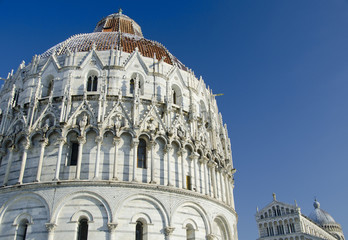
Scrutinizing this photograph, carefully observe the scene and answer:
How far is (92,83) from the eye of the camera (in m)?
24.1

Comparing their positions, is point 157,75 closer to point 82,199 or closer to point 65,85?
point 65,85

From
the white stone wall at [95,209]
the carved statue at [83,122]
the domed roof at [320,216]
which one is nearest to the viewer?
the white stone wall at [95,209]

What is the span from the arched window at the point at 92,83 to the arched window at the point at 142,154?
17.4 ft

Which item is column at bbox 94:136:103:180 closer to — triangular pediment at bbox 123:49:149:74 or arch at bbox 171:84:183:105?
triangular pediment at bbox 123:49:149:74

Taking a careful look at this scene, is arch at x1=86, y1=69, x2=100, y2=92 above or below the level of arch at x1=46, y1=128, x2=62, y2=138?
above

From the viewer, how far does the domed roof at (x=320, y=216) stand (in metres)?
103

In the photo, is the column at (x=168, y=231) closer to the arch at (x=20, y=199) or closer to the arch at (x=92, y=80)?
the arch at (x=20, y=199)

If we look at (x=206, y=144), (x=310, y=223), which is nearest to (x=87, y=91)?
(x=206, y=144)

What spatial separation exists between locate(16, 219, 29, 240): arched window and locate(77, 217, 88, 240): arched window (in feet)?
10.2

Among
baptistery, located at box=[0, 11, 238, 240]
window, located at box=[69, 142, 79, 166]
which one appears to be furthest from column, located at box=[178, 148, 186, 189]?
window, located at box=[69, 142, 79, 166]

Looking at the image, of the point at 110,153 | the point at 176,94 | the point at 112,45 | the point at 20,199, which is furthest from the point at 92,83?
the point at 20,199

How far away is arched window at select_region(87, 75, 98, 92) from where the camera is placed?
24.0 meters

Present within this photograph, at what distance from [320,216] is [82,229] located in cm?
10234

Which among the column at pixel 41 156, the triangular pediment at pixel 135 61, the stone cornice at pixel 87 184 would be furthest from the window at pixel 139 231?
the triangular pediment at pixel 135 61
